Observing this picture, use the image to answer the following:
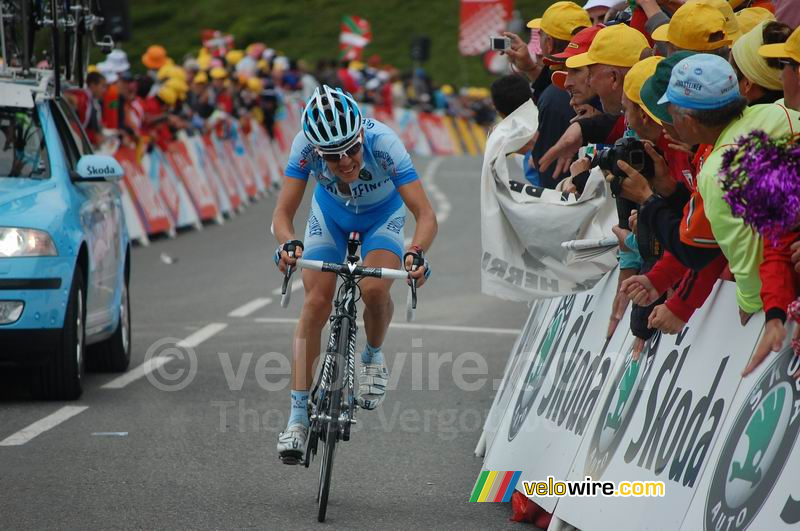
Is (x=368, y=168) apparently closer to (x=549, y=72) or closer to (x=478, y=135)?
(x=549, y=72)

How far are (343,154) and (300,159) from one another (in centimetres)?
47

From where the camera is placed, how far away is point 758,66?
19.7 ft

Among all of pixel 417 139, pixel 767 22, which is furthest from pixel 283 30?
pixel 767 22

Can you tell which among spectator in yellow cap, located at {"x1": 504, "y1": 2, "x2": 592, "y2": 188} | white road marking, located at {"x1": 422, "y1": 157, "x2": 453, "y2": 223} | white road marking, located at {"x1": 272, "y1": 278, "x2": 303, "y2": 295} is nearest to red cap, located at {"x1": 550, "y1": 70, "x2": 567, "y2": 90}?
spectator in yellow cap, located at {"x1": 504, "y1": 2, "x2": 592, "y2": 188}

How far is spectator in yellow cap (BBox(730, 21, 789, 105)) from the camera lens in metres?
5.93

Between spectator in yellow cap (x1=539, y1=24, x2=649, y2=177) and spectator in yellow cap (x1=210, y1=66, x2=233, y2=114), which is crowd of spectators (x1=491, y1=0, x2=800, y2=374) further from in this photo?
spectator in yellow cap (x1=210, y1=66, x2=233, y2=114)

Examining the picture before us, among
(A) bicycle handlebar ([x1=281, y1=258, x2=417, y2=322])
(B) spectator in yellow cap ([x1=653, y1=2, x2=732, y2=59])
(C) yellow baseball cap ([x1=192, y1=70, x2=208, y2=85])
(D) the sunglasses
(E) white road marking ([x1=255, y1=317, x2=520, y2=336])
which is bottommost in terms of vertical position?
(C) yellow baseball cap ([x1=192, y1=70, x2=208, y2=85])

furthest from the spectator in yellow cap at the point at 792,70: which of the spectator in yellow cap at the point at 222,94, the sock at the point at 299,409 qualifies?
the spectator in yellow cap at the point at 222,94

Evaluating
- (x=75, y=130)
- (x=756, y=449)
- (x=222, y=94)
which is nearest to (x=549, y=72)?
(x=75, y=130)

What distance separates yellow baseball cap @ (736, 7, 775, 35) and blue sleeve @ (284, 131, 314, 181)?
7.35 feet

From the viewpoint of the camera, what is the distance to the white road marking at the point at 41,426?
8.41 m

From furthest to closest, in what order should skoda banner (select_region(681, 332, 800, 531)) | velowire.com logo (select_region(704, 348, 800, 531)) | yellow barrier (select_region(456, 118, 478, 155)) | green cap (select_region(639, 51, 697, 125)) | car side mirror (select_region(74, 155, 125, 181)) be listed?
yellow barrier (select_region(456, 118, 478, 155)) < car side mirror (select_region(74, 155, 125, 181)) < green cap (select_region(639, 51, 697, 125)) < velowire.com logo (select_region(704, 348, 800, 531)) < skoda banner (select_region(681, 332, 800, 531))

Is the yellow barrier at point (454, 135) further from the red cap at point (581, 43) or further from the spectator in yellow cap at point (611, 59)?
the spectator in yellow cap at point (611, 59)

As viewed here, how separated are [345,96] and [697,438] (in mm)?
2721
